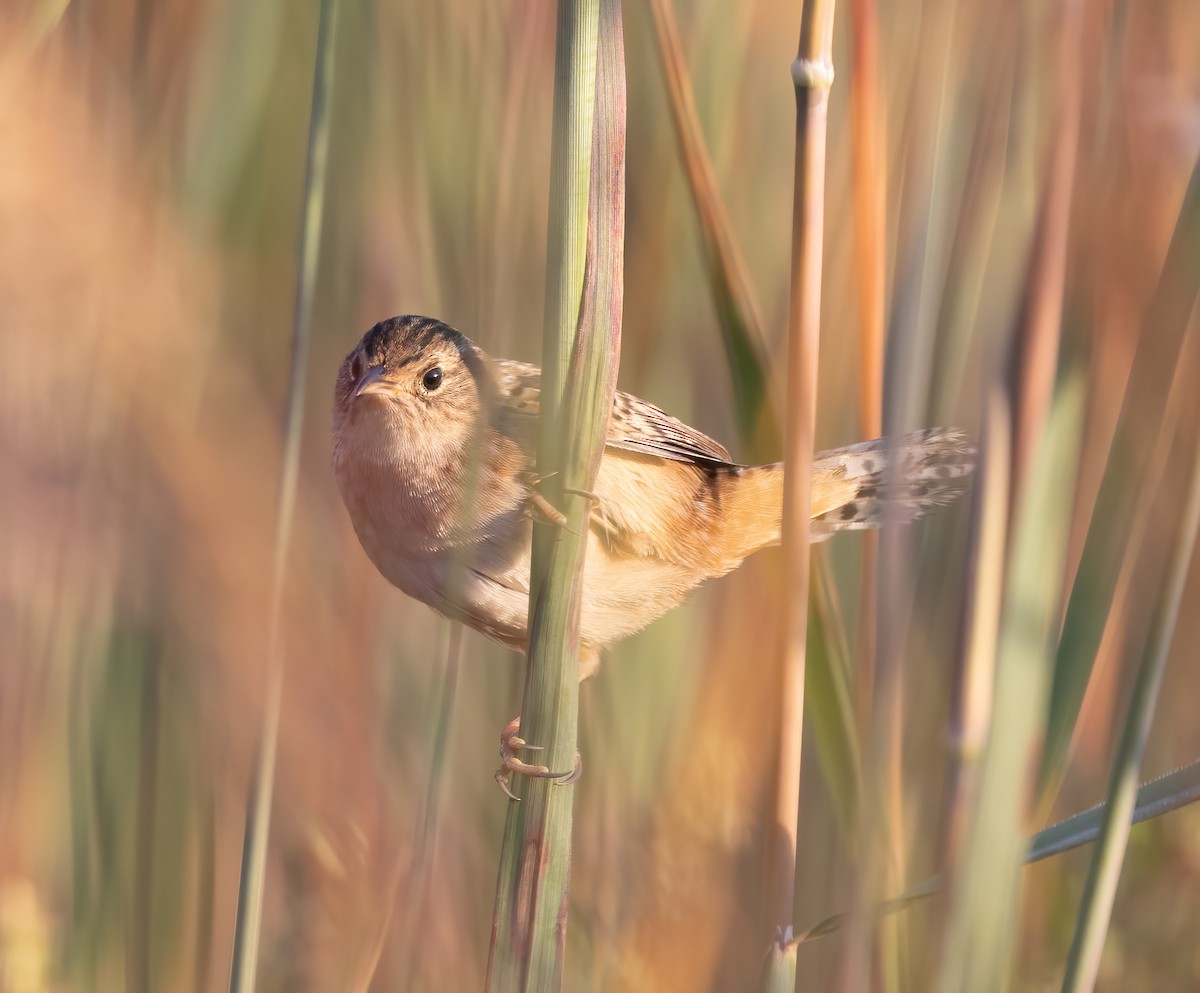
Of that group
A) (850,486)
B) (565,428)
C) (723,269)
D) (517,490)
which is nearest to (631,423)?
(517,490)

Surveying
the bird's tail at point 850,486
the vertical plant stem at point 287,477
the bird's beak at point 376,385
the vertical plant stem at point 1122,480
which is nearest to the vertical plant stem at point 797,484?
the vertical plant stem at point 1122,480

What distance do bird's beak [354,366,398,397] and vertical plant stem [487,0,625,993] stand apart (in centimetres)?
92

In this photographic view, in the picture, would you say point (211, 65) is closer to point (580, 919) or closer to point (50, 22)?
point (50, 22)

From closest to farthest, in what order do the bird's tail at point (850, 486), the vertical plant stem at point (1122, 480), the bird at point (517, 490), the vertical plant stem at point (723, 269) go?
the vertical plant stem at point (1122, 480) → the vertical plant stem at point (723, 269) → the bird at point (517, 490) → the bird's tail at point (850, 486)

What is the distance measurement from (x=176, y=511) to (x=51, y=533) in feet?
0.86

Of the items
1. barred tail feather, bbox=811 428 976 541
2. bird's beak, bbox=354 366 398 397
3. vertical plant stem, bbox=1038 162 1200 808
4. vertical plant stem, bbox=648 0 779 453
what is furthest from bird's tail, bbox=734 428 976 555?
bird's beak, bbox=354 366 398 397

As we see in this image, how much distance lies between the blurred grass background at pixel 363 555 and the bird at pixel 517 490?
11 cm

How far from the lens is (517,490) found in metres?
2.03

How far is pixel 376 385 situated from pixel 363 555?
2.28 feet

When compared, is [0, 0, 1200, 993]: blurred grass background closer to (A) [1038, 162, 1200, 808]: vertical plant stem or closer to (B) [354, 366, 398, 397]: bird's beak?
(B) [354, 366, 398, 397]: bird's beak

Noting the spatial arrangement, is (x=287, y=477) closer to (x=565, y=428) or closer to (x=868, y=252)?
(x=565, y=428)

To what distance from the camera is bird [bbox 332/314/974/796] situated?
6.64 feet

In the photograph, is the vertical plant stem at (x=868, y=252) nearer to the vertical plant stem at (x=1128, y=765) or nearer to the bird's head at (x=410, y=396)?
the vertical plant stem at (x=1128, y=765)

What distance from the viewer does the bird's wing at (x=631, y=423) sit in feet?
7.27
